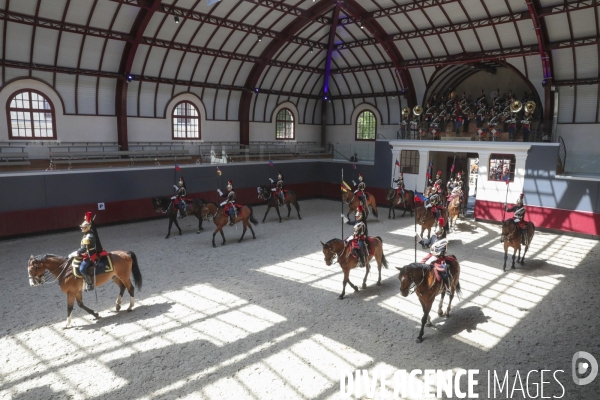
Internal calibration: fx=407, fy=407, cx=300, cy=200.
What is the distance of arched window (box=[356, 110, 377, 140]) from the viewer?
→ 31.2 metres

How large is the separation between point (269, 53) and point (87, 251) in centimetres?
2002

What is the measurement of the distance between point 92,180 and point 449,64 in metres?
20.5

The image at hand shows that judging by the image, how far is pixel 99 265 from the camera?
9.11 m

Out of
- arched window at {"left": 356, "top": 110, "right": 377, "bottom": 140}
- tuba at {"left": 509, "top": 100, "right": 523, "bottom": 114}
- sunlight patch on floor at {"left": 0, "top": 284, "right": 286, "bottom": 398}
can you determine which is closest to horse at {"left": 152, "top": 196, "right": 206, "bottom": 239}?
sunlight patch on floor at {"left": 0, "top": 284, "right": 286, "bottom": 398}

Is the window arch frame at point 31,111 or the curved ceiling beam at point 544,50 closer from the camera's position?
the curved ceiling beam at point 544,50

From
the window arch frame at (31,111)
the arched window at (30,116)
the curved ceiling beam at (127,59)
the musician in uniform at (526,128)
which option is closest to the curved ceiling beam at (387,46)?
the musician in uniform at (526,128)

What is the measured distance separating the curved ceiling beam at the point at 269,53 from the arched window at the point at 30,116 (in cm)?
1170

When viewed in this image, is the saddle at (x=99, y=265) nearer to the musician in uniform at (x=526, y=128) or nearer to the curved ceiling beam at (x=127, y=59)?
the curved ceiling beam at (x=127, y=59)

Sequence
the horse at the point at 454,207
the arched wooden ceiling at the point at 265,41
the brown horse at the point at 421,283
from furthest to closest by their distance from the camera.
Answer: the arched wooden ceiling at the point at 265,41, the horse at the point at 454,207, the brown horse at the point at 421,283

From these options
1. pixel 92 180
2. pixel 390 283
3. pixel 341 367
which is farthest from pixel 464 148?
pixel 92 180

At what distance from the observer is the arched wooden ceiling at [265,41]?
18797mm

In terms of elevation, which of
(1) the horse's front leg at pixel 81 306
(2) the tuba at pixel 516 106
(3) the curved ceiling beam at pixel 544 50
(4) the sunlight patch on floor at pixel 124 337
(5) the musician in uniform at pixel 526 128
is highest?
(3) the curved ceiling beam at pixel 544 50

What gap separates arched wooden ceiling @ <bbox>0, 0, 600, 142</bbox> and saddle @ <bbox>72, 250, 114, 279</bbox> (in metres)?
13.9

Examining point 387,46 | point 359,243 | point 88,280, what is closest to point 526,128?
point 387,46
